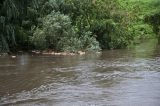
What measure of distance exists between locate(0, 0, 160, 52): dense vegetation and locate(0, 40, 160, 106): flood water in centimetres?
590

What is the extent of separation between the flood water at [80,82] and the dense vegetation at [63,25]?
590cm

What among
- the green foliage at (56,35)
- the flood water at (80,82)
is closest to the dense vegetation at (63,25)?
the green foliage at (56,35)

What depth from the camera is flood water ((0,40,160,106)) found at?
14484 millimetres

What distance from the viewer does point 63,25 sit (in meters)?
33.3

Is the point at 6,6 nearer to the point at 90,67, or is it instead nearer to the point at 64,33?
the point at 64,33

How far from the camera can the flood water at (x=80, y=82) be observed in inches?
570

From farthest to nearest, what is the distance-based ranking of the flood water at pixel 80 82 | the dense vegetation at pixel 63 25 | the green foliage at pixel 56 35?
the green foliage at pixel 56 35
the dense vegetation at pixel 63 25
the flood water at pixel 80 82

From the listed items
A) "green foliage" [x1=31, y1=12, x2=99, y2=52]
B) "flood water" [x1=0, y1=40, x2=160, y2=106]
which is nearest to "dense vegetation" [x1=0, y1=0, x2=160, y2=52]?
"green foliage" [x1=31, y1=12, x2=99, y2=52]

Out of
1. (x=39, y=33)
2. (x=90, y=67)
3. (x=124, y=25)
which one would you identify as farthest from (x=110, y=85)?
(x=124, y=25)

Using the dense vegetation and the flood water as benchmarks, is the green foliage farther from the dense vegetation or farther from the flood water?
the flood water

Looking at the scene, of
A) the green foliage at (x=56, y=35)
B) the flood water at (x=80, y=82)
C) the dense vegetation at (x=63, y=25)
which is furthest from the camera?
the green foliage at (x=56, y=35)

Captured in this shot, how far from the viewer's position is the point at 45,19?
3384cm

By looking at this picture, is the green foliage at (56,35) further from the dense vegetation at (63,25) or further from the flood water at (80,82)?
the flood water at (80,82)

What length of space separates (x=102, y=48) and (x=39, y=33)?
8.18 meters
